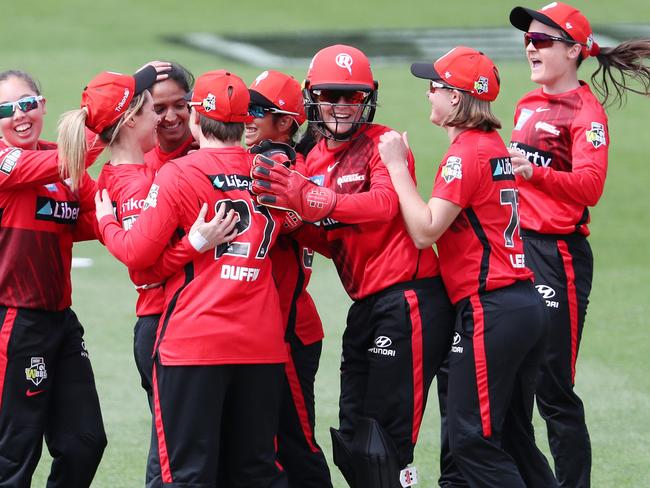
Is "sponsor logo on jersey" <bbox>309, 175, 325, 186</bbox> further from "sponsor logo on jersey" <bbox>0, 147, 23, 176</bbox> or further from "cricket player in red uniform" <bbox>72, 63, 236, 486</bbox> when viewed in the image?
"sponsor logo on jersey" <bbox>0, 147, 23, 176</bbox>

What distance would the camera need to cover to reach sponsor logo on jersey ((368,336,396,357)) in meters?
5.28

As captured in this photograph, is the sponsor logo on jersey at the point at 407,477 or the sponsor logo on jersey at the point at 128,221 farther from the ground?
the sponsor logo on jersey at the point at 128,221

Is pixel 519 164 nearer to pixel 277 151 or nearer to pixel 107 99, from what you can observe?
pixel 277 151

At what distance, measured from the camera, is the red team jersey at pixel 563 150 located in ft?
19.6

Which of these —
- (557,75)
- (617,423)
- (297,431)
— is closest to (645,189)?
(617,423)

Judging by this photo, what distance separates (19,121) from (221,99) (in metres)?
1.18

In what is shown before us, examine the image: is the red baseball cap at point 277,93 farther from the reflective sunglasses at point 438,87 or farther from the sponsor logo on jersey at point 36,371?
the sponsor logo on jersey at point 36,371

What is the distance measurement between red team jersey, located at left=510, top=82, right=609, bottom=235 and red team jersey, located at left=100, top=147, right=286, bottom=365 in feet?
5.59

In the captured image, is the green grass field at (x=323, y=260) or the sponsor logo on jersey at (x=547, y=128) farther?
the green grass field at (x=323, y=260)

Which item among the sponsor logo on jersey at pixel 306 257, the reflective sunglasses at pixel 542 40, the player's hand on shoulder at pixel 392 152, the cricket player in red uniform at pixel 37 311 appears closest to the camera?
the player's hand on shoulder at pixel 392 152

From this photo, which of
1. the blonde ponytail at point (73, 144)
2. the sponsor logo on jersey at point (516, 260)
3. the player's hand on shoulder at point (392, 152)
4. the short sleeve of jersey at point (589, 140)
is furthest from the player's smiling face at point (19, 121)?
the short sleeve of jersey at point (589, 140)

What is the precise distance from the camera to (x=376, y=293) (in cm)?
536

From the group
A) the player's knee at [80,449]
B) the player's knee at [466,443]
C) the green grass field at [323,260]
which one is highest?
the player's knee at [466,443]

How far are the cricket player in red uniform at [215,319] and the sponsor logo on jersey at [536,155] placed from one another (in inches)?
70.5
